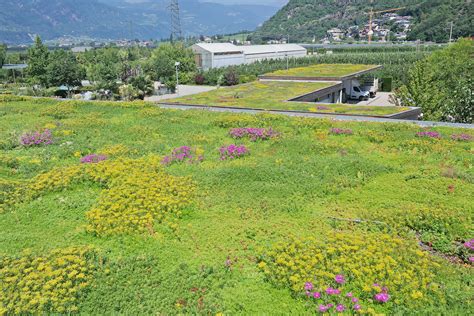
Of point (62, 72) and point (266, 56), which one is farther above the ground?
point (266, 56)

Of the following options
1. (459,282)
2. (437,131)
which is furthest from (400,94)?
(459,282)

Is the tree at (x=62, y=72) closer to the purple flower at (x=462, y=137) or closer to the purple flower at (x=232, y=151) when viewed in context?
the purple flower at (x=232, y=151)

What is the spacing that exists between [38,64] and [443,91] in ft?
128

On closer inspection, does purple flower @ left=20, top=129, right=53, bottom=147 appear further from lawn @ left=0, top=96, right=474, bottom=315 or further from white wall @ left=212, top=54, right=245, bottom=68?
white wall @ left=212, top=54, right=245, bottom=68

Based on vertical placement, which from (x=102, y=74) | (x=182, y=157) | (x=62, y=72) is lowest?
(x=182, y=157)

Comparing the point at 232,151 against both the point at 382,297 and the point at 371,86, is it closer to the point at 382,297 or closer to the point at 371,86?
the point at 382,297

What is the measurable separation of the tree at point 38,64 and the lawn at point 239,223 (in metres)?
27.4

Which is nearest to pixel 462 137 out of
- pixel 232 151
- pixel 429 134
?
pixel 429 134

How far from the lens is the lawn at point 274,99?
2164 centimetres

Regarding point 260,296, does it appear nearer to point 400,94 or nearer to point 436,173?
point 436,173

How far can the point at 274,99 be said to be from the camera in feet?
83.5

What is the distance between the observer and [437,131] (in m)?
16.0

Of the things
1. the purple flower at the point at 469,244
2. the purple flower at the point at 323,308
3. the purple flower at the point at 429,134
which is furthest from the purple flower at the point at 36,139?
the purple flower at the point at 429,134

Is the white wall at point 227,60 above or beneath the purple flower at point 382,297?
above
